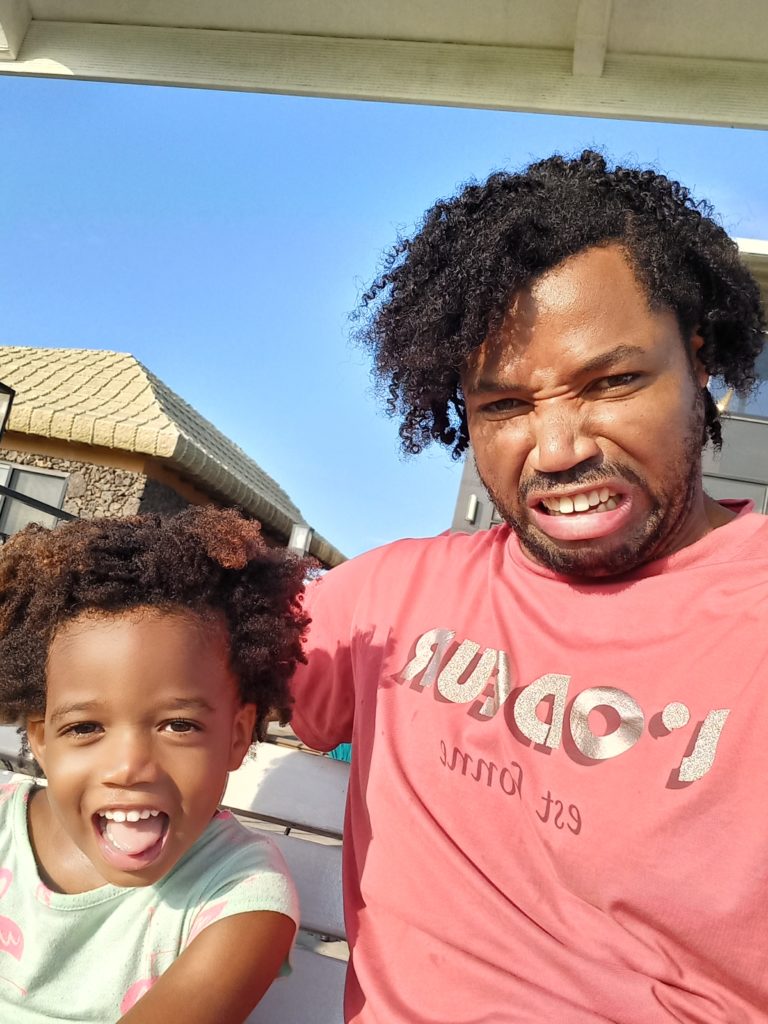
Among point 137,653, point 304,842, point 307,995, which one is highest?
point 137,653

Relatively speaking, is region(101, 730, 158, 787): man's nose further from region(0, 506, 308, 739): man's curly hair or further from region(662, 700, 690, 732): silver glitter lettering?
region(662, 700, 690, 732): silver glitter lettering

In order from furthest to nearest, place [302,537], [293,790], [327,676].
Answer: [302,537]
[293,790]
[327,676]

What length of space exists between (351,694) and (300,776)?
0.31 metres

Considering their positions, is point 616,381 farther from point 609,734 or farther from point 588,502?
point 609,734

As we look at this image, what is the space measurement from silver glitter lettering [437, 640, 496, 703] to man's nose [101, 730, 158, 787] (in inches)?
18.8

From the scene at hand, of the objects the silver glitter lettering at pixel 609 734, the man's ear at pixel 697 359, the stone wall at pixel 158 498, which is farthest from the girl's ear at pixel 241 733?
the stone wall at pixel 158 498

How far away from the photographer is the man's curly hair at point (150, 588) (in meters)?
1.49

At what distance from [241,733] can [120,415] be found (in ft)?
25.8

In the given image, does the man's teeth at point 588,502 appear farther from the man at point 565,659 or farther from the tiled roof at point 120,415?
the tiled roof at point 120,415

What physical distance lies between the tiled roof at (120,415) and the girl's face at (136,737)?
6.97 meters

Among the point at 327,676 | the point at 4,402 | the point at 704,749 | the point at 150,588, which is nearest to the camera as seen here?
the point at 704,749

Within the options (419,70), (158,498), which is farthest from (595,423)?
(158,498)

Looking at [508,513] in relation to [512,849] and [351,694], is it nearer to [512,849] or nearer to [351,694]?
[351,694]

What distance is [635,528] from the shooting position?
1.51 metres
